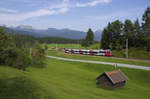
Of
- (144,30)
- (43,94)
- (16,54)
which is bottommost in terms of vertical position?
(43,94)

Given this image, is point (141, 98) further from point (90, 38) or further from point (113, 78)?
point (90, 38)

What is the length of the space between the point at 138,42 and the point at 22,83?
66701mm

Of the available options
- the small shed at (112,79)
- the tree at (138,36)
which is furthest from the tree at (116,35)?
the small shed at (112,79)

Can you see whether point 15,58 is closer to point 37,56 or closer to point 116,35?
point 37,56

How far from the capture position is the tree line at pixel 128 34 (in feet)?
229

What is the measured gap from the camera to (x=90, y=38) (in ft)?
376

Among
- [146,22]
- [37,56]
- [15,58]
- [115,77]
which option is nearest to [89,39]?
[146,22]

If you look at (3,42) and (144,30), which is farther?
(144,30)

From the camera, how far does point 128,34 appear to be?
75.7 metres

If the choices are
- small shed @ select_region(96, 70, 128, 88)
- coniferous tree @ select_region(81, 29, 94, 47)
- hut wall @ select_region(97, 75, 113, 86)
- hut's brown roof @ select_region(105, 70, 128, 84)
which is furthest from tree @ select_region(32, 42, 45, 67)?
coniferous tree @ select_region(81, 29, 94, 47)

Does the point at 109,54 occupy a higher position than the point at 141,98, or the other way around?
the point at 109,54

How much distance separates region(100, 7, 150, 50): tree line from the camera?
6981 cm

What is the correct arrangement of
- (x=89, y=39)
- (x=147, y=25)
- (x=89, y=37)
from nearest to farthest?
1. (x=147, y=25)
2. (x=89, y=37)
3. (x=89, y=39)

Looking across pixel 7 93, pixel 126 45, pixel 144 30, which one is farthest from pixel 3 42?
pixel 144 30
